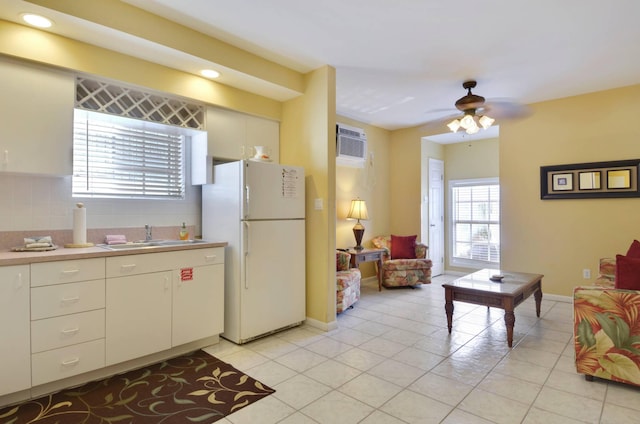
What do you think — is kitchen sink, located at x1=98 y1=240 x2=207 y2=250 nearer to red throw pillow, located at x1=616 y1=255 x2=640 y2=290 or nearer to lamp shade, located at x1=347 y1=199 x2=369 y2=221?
lamp shade, located at x1=347 y1=199 x2=369 y2=221

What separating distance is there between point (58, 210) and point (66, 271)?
715mm

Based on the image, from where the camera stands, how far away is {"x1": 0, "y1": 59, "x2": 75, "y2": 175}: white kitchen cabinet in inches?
88.5

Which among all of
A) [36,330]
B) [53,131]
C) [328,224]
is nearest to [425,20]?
[328,224]

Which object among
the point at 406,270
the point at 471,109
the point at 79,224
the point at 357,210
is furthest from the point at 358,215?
the point at 79,224

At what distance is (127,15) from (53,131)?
974 millimetres

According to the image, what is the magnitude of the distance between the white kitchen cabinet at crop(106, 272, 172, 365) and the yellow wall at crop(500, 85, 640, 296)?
441 centimetres

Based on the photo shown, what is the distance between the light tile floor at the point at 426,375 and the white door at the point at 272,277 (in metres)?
0.18

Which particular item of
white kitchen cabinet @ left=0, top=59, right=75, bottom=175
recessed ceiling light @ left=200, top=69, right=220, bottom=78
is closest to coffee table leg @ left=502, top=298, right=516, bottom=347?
recessed ceiling light @ left=200, top=69, right=220, bottom=78

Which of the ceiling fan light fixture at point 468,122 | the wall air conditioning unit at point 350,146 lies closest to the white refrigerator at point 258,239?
the wall air conditioning unit at point 350,146

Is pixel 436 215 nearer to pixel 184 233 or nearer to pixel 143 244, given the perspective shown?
pixel 184 233

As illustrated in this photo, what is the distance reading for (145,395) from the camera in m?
2.21

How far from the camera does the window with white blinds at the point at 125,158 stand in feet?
9.11

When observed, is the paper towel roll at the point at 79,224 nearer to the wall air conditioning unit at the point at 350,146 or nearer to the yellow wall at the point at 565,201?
the wall air conditioning unit at the point at 350,146

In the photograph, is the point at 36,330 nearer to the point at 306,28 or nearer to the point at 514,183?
the point at 306,28
